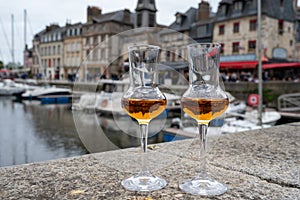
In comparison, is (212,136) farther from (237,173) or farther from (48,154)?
(48,154)

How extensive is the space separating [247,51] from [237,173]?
80.8ft

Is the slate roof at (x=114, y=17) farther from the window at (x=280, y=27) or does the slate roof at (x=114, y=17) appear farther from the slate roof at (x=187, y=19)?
the window at (x=280, y=27)

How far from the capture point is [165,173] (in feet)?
5.00

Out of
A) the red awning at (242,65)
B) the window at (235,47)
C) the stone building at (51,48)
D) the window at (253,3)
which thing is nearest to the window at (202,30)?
the window at (235,47)

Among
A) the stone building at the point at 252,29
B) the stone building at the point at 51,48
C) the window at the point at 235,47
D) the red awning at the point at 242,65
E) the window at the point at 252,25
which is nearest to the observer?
the red awning at the point at 242,65

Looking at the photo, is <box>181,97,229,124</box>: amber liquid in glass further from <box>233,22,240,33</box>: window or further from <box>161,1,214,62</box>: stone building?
<box>233,22,240,33</box>: window

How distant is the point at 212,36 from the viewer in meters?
28.2

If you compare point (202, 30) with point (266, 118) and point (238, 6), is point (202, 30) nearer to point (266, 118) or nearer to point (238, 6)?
point (238, 6)

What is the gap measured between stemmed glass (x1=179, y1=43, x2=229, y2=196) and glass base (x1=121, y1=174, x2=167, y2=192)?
10 centimetres

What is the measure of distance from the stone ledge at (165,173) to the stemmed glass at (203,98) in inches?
2.8

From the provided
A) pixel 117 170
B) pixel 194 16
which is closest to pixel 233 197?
pixel 117 170

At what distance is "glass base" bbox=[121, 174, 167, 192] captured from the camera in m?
1.28

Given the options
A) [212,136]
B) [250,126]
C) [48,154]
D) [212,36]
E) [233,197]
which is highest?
[212,36]

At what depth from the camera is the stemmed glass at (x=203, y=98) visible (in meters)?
1.21
